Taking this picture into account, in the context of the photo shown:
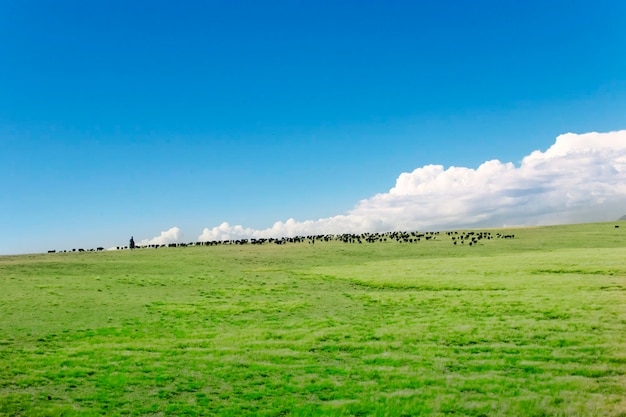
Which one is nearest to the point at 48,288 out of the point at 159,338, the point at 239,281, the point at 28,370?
the point at 239,281

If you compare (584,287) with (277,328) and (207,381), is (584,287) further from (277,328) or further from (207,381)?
(207,381)

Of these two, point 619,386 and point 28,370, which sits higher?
point 28,370

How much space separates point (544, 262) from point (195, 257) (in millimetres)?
58112

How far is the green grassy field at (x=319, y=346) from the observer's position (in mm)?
17781

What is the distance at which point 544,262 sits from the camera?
6162cm

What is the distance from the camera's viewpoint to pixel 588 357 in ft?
73.2

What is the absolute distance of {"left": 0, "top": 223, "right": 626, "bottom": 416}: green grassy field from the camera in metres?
17.8

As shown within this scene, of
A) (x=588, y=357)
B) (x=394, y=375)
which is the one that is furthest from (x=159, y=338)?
(x=588, y=357)

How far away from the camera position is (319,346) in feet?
84.3

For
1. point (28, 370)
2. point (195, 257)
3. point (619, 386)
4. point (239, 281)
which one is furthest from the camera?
point (195, 257)

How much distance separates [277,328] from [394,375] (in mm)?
11803

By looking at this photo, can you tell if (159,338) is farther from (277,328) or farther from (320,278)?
(320,278)

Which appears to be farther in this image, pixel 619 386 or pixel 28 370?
pixel 28 370

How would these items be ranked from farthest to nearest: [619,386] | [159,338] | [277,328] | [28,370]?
[277,328], [159,338], [28,370], [619,386]
